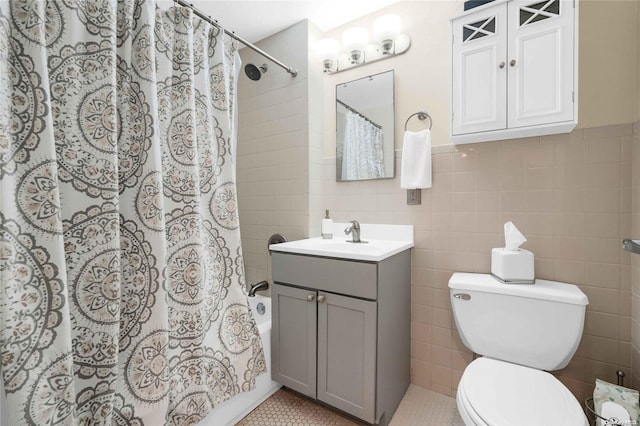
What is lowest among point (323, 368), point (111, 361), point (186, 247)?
point (323, 368)

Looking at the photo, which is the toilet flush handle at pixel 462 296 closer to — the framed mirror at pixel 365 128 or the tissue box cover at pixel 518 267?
the tissue box cover at pixel 518 267

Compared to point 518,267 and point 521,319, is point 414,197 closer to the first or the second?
point 518,267

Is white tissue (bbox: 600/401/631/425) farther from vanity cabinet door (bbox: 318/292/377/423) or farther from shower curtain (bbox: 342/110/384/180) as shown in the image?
shower curtain (bbox: 342/110/384/180)

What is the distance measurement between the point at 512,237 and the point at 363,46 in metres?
1.40

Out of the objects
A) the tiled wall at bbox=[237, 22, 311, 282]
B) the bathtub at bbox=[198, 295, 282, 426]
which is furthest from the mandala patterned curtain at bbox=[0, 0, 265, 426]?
the tiled wall at bbox=[237, 22, 311, 282]

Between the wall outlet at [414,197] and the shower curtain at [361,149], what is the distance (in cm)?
21

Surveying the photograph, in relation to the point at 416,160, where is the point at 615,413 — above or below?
below

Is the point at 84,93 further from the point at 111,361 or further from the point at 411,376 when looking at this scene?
the point at 411,376

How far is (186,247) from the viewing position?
1163 millimetres

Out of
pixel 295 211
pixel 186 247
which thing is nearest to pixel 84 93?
pixel 186 247

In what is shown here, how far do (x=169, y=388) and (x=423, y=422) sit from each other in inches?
48.0

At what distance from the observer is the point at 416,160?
1.65 metres

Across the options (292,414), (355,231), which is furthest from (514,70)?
(292,414)

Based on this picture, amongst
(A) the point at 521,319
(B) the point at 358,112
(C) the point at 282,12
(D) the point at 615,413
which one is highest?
(C) the point at 282,12
